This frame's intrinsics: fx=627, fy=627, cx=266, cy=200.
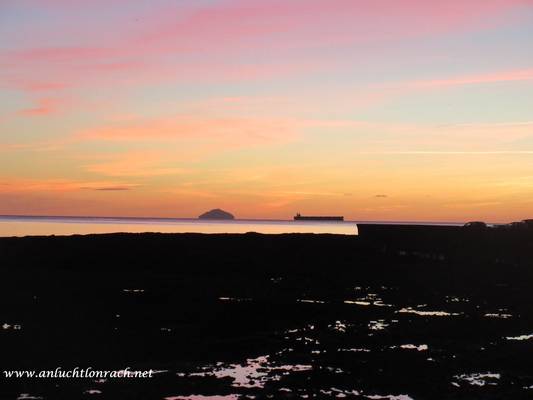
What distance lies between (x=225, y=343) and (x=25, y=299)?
35.0 ft

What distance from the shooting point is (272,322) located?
68.9 feet

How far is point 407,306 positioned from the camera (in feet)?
81.8

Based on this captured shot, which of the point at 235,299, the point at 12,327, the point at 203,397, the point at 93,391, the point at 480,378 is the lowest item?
the point at 480,378

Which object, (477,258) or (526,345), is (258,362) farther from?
(477,258)

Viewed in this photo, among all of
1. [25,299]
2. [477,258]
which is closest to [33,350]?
[25,299]

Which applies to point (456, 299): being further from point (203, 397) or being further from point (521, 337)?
point (203, 397)

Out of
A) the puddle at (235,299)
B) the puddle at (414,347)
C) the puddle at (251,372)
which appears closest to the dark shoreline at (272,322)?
the puddle at (235,299)

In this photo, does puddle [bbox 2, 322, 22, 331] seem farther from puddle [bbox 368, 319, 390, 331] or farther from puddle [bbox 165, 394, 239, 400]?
puddle [bbox 368, 319, 390, 331]

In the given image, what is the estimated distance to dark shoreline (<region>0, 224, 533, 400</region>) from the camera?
13688mm

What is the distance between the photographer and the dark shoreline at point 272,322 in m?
13.7

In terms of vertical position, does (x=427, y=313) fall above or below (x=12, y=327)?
below

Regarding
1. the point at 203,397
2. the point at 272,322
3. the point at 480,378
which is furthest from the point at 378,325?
the point at 203,397

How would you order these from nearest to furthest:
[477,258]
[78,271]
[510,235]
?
[78,271], [477,258], [510,235]

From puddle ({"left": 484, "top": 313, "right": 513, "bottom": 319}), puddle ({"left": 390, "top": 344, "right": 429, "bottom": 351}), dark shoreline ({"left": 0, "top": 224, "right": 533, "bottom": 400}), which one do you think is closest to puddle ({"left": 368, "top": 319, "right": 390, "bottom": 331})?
dark shoreline ({"left": 0, "top": 224, "right": 533, "bottom": 400})
